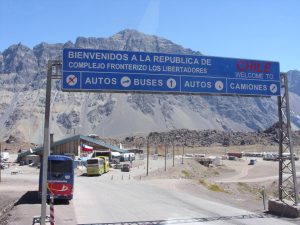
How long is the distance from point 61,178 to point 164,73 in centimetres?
1083

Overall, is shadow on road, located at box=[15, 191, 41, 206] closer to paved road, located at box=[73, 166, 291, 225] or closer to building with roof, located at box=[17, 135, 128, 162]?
paved road, located at box=[73, 166, 291, 225]

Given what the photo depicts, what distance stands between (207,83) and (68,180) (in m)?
11.5

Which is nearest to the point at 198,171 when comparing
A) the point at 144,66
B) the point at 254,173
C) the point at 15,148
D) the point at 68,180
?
the point at 254,173

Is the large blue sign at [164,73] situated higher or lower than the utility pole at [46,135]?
higher

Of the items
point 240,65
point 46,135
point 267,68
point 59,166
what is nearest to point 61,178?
point 59,166

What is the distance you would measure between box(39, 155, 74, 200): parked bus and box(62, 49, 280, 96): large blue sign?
8995 mm

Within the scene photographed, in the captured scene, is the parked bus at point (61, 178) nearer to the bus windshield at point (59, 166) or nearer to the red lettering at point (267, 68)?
the bus windshield at point (59, 166)

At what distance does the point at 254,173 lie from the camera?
10175cm

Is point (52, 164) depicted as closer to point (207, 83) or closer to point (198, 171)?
point (207, 83)

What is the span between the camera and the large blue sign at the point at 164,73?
75.5ft

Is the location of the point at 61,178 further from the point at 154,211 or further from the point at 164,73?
the point at 164,73

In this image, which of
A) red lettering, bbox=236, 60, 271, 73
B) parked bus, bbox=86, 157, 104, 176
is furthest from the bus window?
parked bus, bbox=86, 157, 104, 176

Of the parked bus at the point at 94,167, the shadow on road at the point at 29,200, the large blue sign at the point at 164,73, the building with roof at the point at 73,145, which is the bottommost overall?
the shadow on road at the point at 29,200

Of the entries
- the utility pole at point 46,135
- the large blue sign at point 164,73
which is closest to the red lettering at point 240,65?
the large blue sign at point 164,73
